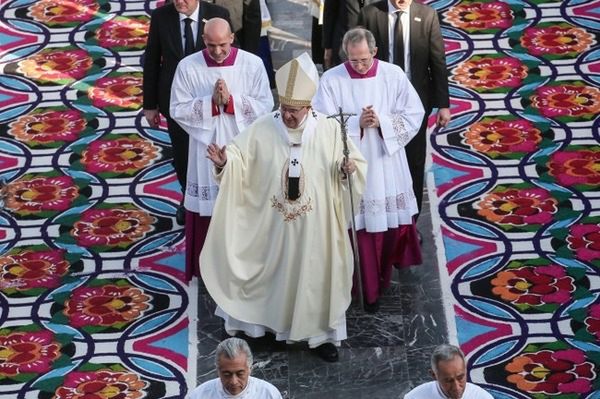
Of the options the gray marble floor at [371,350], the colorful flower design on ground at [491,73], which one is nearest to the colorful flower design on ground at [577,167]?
the colorful flower design on ground at [491,73]

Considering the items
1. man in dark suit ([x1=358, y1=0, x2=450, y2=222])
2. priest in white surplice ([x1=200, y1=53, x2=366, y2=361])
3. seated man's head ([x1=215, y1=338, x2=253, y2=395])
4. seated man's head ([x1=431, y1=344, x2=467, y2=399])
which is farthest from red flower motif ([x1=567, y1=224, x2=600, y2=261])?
seated man's head ([x1=215, y1=338, x2=253, y2=395])

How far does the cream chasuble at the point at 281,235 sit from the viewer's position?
9.86m

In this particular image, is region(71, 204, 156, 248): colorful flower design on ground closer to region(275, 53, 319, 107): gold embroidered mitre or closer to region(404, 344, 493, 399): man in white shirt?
region(275, 53, 319, 107): gold embroidered mitre

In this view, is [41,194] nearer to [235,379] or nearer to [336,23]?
[336,23]

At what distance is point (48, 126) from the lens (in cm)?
1278

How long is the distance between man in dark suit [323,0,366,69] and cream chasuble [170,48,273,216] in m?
1.26

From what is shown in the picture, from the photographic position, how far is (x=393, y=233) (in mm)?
10539

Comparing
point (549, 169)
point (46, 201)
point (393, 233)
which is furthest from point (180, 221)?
point (549, 169)

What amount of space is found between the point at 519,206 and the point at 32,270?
10.7 ft

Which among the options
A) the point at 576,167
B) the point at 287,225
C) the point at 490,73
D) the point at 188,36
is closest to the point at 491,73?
the point at 490,73

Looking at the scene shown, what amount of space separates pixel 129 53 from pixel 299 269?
4236mm

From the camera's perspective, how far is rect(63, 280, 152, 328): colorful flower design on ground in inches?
419

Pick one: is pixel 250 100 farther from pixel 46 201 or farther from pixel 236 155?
Answer: pixel 46 201

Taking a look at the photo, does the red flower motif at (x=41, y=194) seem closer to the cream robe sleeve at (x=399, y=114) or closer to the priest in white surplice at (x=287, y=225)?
the priest in white surplice at (x=287, y=225)
